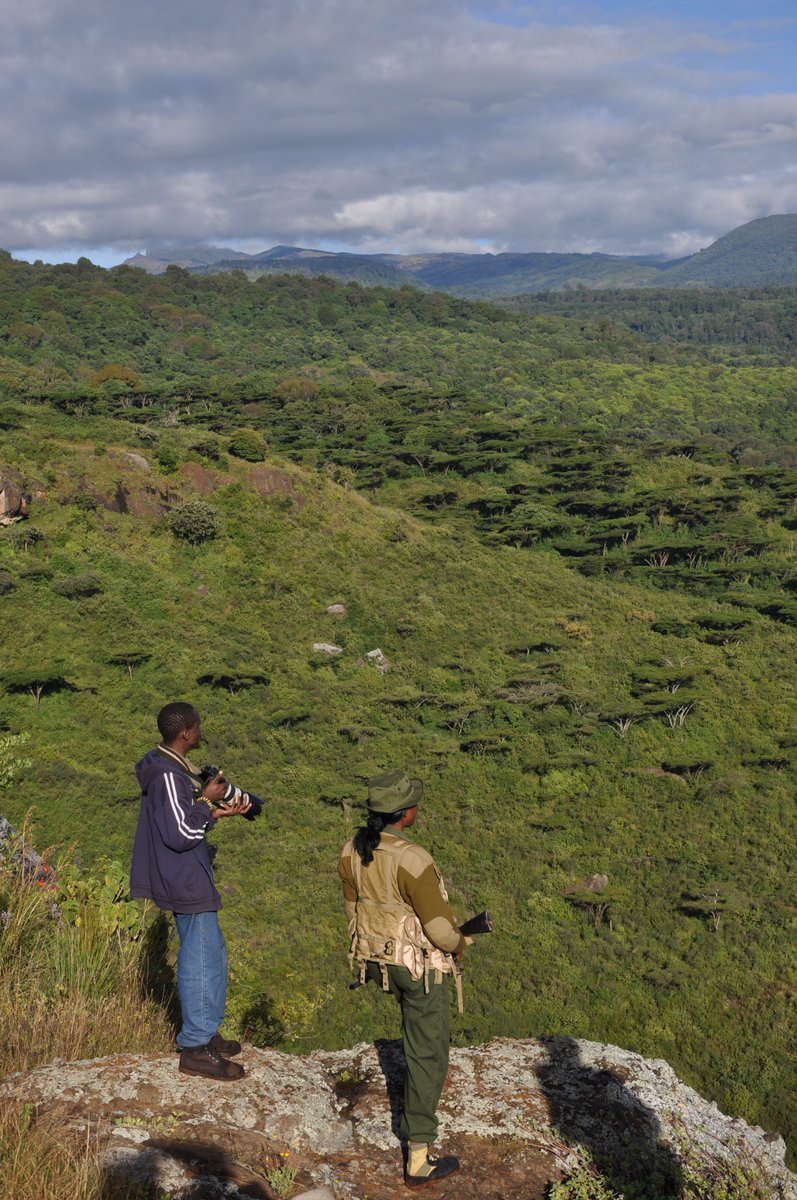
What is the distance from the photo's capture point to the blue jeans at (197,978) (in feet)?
14.2

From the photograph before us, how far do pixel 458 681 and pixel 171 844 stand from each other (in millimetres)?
23222

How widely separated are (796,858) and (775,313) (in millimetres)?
187769

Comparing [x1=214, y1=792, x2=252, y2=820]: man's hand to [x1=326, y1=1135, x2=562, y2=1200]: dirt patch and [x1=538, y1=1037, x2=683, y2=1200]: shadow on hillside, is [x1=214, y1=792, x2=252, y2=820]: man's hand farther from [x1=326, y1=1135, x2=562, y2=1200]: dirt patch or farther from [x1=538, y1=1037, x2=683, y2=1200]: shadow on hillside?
[x1=538, y1=1037, x2=683, y2=1200]: shadow on hillside

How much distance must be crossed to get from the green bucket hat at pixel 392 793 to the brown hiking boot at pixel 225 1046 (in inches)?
66.3

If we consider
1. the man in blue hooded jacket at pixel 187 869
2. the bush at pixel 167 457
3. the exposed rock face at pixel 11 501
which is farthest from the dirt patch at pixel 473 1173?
the bush at pixel 167 457

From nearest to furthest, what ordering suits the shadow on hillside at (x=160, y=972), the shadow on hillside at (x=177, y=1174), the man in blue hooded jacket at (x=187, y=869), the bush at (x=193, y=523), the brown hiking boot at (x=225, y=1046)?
1. the shadow on hillside at (x=177, y=1174)
2. the man in blue hooded jacket at (x=187, y=869)
3. the brown hiking boot at (x=225, y=1046)
4. the shadow on hillside at (x=160, y=972)
5. the bush at (x=193, y=523)

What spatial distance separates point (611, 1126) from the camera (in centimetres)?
463

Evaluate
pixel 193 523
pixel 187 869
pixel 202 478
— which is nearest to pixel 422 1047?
pixel 187 869

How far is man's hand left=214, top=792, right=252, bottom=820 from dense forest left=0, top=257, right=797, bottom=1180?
9.74ft

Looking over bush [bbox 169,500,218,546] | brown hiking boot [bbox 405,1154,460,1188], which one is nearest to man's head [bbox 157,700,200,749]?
brown hiking boot [bbox 405,1154,460,1188]

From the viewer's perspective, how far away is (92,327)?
7862cm

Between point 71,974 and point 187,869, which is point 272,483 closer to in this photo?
point 71,974

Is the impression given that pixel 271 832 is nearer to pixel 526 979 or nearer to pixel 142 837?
pixel 526 979

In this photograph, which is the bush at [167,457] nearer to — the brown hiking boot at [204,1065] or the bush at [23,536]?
the bush at [23,536]
